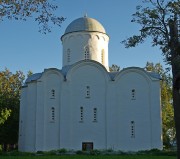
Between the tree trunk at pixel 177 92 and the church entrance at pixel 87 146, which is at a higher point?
the tree trunk at pixel 177 92

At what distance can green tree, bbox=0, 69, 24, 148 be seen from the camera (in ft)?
123

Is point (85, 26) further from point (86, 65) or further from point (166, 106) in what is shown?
point (166, 106)

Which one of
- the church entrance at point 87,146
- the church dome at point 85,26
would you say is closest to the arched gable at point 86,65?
the church dome at point 85,26

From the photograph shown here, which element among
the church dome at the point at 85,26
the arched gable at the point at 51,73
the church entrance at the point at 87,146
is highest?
the church dome at the point at 85,26

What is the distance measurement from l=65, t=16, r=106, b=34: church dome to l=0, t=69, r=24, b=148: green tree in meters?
9.60

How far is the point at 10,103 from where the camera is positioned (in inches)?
1518

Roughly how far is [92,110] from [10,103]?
13834 mm

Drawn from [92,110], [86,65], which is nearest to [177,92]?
[92,110]

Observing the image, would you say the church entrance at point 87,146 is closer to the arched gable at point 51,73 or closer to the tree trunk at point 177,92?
the arched gable at point 51,73

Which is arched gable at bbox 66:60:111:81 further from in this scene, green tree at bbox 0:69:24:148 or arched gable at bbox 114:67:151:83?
green tree at bbox 0:69:24:148

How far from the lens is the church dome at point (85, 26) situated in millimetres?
31359

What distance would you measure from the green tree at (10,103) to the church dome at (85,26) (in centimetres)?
960

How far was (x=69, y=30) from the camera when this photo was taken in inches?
1248

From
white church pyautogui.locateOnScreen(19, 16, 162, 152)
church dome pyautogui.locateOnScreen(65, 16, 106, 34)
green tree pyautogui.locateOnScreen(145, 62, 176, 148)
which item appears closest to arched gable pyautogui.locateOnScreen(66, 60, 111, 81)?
white church pyautogui.locateOnScreen(19, 16, 162, 152)
